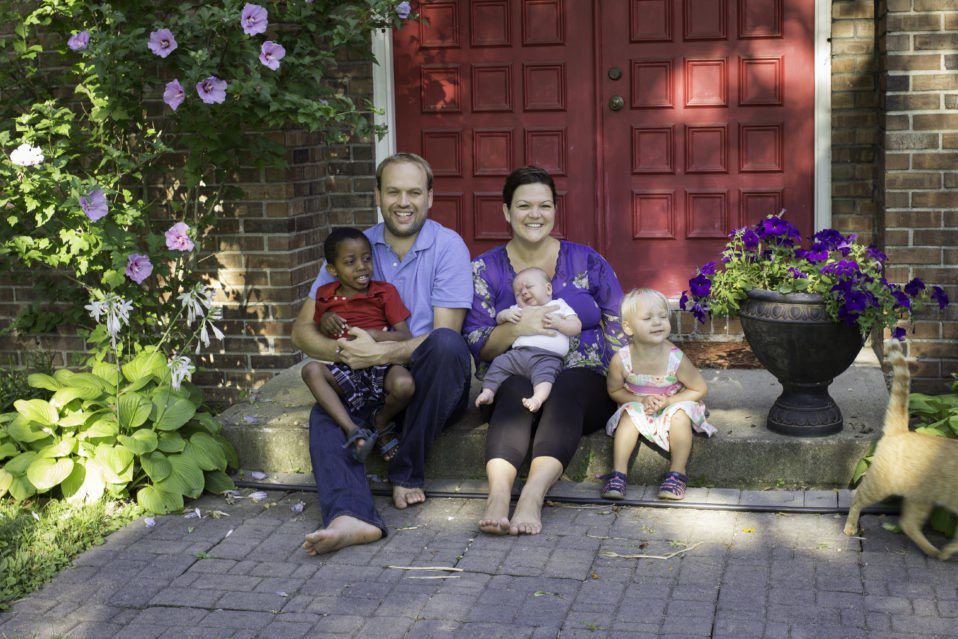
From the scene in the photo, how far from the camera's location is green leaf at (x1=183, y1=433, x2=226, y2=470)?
194 inches

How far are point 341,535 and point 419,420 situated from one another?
0.67 meters

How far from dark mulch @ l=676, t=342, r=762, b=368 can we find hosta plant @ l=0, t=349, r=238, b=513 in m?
2.48

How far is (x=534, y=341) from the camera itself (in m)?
4.84

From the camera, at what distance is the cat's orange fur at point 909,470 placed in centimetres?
399

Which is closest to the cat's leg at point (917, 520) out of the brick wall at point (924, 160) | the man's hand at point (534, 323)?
the man's hand at point (534, 323)

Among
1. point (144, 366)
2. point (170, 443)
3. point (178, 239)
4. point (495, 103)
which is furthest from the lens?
point (495, 103)

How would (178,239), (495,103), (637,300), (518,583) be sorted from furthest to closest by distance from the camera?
(495,103)
(178,239)
(637,300)
(518,583)

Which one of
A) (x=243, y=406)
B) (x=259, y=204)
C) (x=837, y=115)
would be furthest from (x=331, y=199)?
(x=837, y=115)

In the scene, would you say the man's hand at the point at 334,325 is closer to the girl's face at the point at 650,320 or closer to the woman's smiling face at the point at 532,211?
the woman's smiling face at the point at 532,211

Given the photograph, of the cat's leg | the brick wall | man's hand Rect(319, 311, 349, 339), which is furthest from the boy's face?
the brick wall

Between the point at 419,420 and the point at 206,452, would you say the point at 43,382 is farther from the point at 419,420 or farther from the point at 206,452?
the point at 419,420

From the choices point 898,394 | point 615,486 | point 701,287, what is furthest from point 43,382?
point 898,394

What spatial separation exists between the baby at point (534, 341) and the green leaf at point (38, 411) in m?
1.76

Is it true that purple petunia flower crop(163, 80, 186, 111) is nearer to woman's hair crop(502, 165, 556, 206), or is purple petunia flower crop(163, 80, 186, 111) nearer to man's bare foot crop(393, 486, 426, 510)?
woman's hair crop(502, 165, 556, 206)
